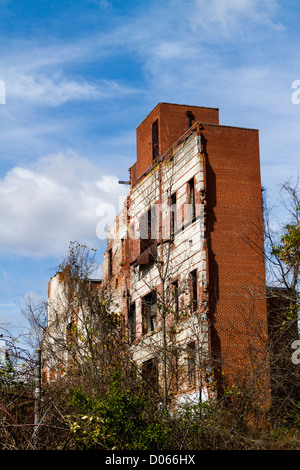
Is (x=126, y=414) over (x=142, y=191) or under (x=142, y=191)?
under

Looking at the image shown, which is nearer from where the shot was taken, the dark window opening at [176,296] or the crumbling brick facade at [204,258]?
the crumbling brick facade at [204,258]

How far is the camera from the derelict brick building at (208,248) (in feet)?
→ 88.7

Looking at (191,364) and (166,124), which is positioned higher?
(166,124)

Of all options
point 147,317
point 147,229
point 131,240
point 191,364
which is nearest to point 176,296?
point 191,364

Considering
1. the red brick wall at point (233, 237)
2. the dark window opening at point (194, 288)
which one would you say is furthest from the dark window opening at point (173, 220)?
the dark window opening at point (194, 288)

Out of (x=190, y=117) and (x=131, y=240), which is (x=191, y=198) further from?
(x=131, y=240)

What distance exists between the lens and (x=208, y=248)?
2830 centimetres

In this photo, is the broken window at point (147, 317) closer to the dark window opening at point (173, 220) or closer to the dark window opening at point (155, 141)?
the dark window opening at point (173, 220)

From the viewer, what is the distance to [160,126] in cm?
3434

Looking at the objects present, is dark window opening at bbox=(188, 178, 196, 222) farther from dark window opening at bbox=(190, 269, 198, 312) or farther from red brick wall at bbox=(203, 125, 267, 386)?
dark window opening at bbox=(190, 269, 198, 312)

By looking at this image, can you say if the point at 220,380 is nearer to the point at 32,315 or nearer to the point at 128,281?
the point at 128,281

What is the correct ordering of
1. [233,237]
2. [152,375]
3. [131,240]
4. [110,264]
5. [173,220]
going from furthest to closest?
[110,264], [131,240], [173,220], [233,237], [152,375]

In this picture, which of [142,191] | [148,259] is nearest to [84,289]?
[148,259]

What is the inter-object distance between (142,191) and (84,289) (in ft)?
20.2
